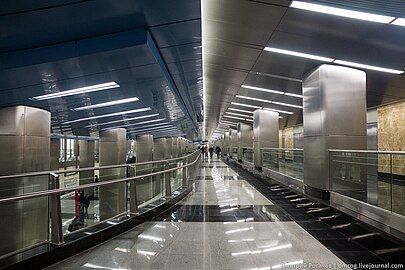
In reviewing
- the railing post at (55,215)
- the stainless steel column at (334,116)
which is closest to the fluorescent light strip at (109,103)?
the stainless steel column at (334,116)

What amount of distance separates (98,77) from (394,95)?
11.1m

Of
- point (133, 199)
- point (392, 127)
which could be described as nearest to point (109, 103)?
point (133, 199)

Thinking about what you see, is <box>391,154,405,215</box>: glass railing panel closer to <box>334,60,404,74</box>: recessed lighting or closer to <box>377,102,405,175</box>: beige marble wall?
<box>334,60,404,74</box>: recessed lighting

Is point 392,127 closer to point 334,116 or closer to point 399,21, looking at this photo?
point 334,116

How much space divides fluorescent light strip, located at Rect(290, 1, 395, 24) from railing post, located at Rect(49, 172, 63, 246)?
15.2ft

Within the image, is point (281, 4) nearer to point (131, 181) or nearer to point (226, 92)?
point (131, 181)

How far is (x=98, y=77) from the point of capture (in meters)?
7.23

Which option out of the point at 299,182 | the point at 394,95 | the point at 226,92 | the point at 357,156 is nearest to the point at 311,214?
the point at 357,156

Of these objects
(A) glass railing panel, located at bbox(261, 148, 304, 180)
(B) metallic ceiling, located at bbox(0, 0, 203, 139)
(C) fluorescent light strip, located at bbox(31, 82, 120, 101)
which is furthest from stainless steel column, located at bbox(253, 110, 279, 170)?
(C) fluorescent light strip, located at bbox(31, 82, 120, 101)

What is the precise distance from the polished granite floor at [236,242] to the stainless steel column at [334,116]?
100cm

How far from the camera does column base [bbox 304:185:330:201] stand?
6983mm

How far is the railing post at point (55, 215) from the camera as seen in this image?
3.70 metres

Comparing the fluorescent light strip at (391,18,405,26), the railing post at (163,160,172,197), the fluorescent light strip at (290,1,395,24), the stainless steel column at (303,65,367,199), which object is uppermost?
the fluorescent light strip at (290,1,395,24)

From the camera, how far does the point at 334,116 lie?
285 inches
